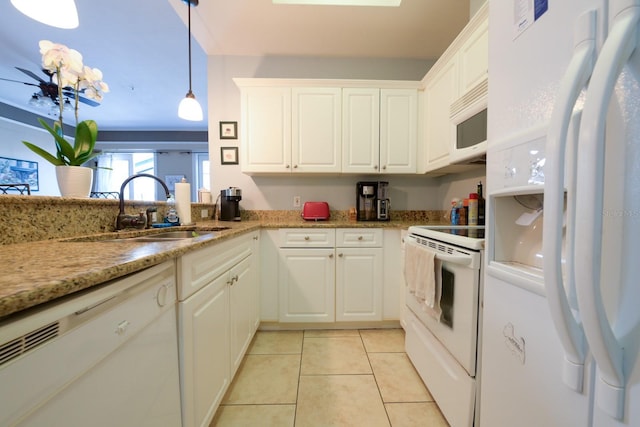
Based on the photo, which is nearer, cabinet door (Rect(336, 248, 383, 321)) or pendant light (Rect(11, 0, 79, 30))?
pendant light (Rect(11, 0, 79, 30))

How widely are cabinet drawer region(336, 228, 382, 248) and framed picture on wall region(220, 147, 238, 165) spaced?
135 cm

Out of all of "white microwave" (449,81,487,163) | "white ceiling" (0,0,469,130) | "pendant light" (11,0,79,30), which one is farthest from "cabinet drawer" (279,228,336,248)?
"white ceiling" (0,0,469,130)

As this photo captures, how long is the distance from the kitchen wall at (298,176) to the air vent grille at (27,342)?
215cm

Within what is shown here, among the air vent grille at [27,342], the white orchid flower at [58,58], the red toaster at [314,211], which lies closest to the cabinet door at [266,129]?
the red toaster at [314,211]

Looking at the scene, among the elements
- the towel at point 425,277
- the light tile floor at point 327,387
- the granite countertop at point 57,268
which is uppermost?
the granite countertop at point 57,268

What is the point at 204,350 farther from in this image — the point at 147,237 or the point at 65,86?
the point at 65,86

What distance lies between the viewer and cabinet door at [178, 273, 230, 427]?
0.85 meters

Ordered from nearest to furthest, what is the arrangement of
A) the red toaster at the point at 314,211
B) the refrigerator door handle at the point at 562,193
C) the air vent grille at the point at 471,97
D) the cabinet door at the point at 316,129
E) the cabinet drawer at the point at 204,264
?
the refrigerator door handle at the point at 562,193 < the cabinet drawer at the point at 204,264 < the air vent grille at the point at 471,97 < the cabinet door at the point at 316,129 < the red toaster at the point at 314,211

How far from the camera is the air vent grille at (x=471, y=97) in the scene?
1297mm

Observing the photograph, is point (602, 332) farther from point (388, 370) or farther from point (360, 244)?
point (360, 244)

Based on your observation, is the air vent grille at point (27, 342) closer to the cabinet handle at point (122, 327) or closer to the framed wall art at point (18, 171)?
the cabinet handle at point (122, 327)

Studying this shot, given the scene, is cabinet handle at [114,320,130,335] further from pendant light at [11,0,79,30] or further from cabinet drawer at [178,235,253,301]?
pendant light at [11,0,79,30]

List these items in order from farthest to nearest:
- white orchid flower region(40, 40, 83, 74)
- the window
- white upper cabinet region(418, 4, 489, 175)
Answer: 1. the window
2. white upper cabinet region(418, 4, 489, 175)
3. white orchid flower region(40, 40, 83, 74)

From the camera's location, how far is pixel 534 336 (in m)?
0.66
